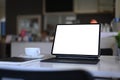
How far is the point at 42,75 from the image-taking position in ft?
1.90

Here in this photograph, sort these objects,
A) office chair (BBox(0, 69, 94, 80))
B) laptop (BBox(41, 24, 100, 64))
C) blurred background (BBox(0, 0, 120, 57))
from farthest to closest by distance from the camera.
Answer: blurred background (BBox(0, 0, 120, 57)) < laptop (BBox(41, 24, 100, 64)) < office chair (BBox(0, 69, 94, 80))

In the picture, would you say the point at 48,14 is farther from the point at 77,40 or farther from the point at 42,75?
the point at 42,75

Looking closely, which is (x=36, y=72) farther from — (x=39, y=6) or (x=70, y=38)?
(x=39, y=6)

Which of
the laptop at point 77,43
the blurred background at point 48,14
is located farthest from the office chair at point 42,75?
the blurred background at point 48,14

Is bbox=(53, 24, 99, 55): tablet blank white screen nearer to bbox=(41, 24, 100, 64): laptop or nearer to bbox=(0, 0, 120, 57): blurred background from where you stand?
A: bbox=(41, 24, 100, 64): laptop

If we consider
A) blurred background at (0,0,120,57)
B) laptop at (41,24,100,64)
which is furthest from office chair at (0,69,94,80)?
blurred background at (0,0,120,57)

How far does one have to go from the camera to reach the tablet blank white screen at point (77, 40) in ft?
4.69

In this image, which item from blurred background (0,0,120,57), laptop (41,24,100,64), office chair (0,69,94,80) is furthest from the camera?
blurred background (0,0,120,57)

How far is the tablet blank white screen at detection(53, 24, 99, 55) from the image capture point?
4.69 feet

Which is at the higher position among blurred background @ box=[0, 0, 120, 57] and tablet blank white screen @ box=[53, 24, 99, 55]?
blurred background @ box=[0, 0, 120, 57]

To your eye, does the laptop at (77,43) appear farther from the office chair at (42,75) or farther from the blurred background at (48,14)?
the blurred background at (48,14)

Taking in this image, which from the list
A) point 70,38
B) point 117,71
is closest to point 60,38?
point 70,38

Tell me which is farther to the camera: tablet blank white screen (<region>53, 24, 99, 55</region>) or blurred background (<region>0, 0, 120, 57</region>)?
blurred background (<region>0, 0, 120, 57</region>)

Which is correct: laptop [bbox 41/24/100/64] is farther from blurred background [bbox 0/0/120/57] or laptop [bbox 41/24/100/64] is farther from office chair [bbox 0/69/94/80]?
blurred background [bbox 0/0/120/57]
